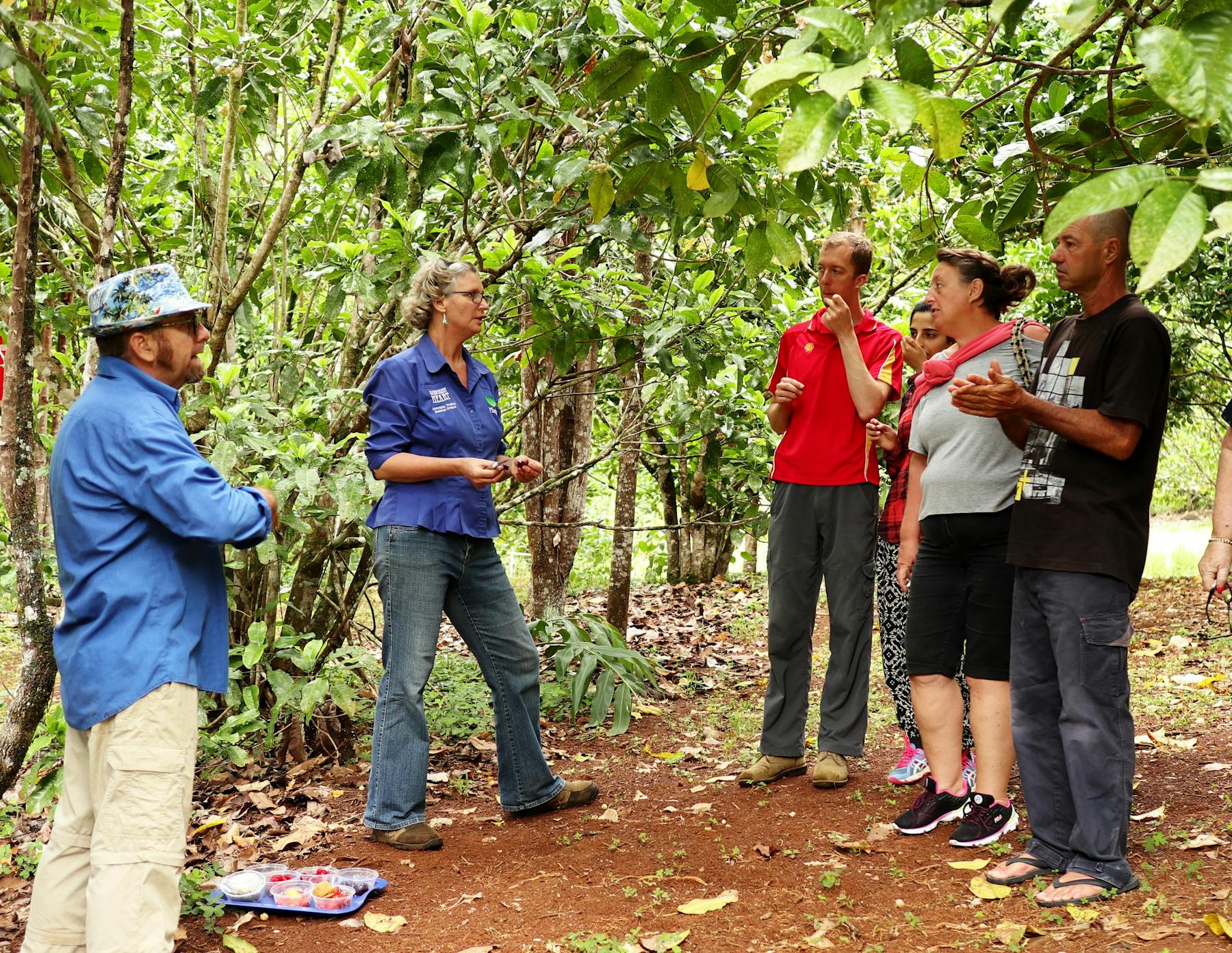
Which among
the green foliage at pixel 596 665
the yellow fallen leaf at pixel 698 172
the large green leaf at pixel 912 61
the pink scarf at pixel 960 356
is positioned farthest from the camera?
the green foliage at pixel 596 665

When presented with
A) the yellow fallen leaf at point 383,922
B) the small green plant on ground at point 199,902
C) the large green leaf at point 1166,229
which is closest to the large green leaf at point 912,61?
the large green leaf at point 1166,229

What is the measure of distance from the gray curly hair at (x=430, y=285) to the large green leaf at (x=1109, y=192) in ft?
9.44

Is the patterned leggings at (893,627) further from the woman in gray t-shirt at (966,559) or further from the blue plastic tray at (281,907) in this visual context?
Answer: the blue plastic tray at (281,907)

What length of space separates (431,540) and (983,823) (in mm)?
2210

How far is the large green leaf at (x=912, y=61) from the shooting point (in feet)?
7.75

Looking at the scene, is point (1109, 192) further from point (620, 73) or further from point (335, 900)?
point (335, 900)

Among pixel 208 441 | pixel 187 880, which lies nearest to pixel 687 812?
pixel 187 880

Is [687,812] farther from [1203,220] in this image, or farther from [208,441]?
[1203,220]

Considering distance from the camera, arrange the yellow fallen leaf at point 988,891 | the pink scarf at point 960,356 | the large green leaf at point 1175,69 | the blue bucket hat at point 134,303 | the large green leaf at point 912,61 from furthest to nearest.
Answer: the pink scarf at point 960,356 < the yellow fallen leaf at point 988,891 < the blue bucket hat at point 134,303 < the large green leaf at point 912,61 < the large green leaf at point 1175,69

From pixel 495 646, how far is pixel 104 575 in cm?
184

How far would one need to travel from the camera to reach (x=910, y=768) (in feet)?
15.4

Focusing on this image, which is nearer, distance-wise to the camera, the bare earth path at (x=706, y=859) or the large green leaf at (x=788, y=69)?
the large green leaf at (x=788, y=69)

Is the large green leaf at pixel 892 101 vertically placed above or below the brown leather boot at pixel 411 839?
above

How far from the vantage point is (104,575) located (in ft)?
9.10
